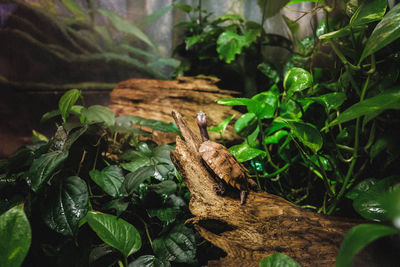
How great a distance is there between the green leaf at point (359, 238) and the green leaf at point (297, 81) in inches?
36.9

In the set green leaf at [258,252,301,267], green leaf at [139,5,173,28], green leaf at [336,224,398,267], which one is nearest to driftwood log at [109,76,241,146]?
green leaf at [139,5,173,28]

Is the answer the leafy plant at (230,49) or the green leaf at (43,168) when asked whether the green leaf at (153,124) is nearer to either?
the green leaf at (43,168)

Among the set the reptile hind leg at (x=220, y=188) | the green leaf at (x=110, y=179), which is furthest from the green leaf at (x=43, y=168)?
the reptile hind leg at (x=220, y=188)

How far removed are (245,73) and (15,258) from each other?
2315 millimetres

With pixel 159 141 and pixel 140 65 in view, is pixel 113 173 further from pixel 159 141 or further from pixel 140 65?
pixel 140 65

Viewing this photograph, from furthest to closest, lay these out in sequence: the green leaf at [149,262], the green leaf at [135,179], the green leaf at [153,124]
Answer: the green leaf at [153,124]
the green leaf at [135,179]
the green leaf at [149,262]

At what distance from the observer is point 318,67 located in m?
1.96

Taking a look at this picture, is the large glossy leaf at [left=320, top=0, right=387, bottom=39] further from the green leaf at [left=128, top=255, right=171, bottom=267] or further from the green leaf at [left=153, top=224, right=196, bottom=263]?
the green leaf at [left=128, top=255, right=171, bottom=267]

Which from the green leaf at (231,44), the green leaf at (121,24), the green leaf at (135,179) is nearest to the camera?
the green leaf at (135,179)

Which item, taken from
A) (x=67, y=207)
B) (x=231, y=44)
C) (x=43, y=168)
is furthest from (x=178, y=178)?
(x=231, y=44)

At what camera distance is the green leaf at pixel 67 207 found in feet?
3.67

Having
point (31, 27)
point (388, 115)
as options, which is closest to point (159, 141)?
point (388, 115)

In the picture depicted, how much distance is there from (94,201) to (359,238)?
1.45m

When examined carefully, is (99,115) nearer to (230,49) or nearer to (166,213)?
(166,213)
